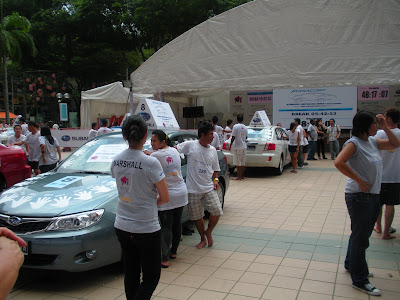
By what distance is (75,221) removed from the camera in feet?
12.4

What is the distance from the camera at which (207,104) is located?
2256 centimetres

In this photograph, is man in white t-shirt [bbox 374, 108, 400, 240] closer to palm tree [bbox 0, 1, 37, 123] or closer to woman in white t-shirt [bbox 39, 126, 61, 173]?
woman in white t-shirt [bbox 39, 126, 61, 173]

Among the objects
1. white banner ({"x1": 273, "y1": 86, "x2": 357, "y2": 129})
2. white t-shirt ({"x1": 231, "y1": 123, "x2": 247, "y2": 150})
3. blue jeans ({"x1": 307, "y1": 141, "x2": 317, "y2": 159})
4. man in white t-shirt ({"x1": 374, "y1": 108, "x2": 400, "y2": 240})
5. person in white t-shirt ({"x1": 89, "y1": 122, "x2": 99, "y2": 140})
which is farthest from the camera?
white banner ({"x1": 273, "y1": 86, "x2": 357, "y2": 129})

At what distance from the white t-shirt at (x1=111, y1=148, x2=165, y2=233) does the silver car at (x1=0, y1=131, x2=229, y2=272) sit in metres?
0.96

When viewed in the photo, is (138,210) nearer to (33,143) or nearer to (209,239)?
(209,239)

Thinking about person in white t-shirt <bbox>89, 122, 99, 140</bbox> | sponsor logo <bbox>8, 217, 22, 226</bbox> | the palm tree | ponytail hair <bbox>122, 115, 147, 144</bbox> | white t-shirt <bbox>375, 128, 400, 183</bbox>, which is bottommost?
sponsor logo <bbox>8, 217, 22, 226</bbox>

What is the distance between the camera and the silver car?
367 cm

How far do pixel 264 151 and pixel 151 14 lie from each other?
689 inches

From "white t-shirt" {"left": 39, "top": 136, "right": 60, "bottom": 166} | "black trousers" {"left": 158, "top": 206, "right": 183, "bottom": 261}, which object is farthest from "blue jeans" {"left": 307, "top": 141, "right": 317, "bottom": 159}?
"black trousers" {"left": 158, "top": 206, "right": 183, "bottom": 261}

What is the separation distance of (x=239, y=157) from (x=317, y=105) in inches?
383

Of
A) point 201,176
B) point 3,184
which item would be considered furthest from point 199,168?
point 3,184

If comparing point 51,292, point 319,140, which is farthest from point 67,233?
point 319,140

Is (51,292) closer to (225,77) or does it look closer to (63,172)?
(63,172)

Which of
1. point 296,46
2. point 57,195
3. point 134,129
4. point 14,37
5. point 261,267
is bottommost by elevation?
point 261,267
